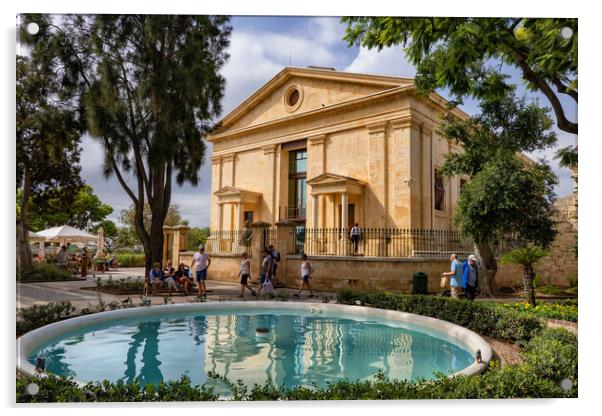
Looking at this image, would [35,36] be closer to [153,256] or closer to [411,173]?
[153,256]

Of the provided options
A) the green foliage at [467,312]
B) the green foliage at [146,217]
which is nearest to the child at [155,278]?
the green foliage at [146,217]

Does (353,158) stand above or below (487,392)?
above

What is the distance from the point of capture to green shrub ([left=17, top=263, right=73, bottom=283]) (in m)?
4.82

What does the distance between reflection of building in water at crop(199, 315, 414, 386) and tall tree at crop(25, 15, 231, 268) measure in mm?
3796

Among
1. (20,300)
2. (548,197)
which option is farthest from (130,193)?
(548,197)

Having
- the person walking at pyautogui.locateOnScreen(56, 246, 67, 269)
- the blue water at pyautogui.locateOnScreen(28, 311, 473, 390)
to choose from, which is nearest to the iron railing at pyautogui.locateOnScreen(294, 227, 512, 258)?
the blue water at pyautogui.locateOnScreen(28, 311, 473, 390)

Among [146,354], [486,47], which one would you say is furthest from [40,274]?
[486,47]

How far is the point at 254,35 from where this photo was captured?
5.59 meters

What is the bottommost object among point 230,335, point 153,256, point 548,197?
point 230,335

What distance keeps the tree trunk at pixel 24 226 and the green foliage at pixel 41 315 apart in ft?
2.16

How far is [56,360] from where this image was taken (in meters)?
5.04

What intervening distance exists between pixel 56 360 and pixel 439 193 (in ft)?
46.2

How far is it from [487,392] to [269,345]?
314cm

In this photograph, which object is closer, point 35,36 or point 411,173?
point 35,36
